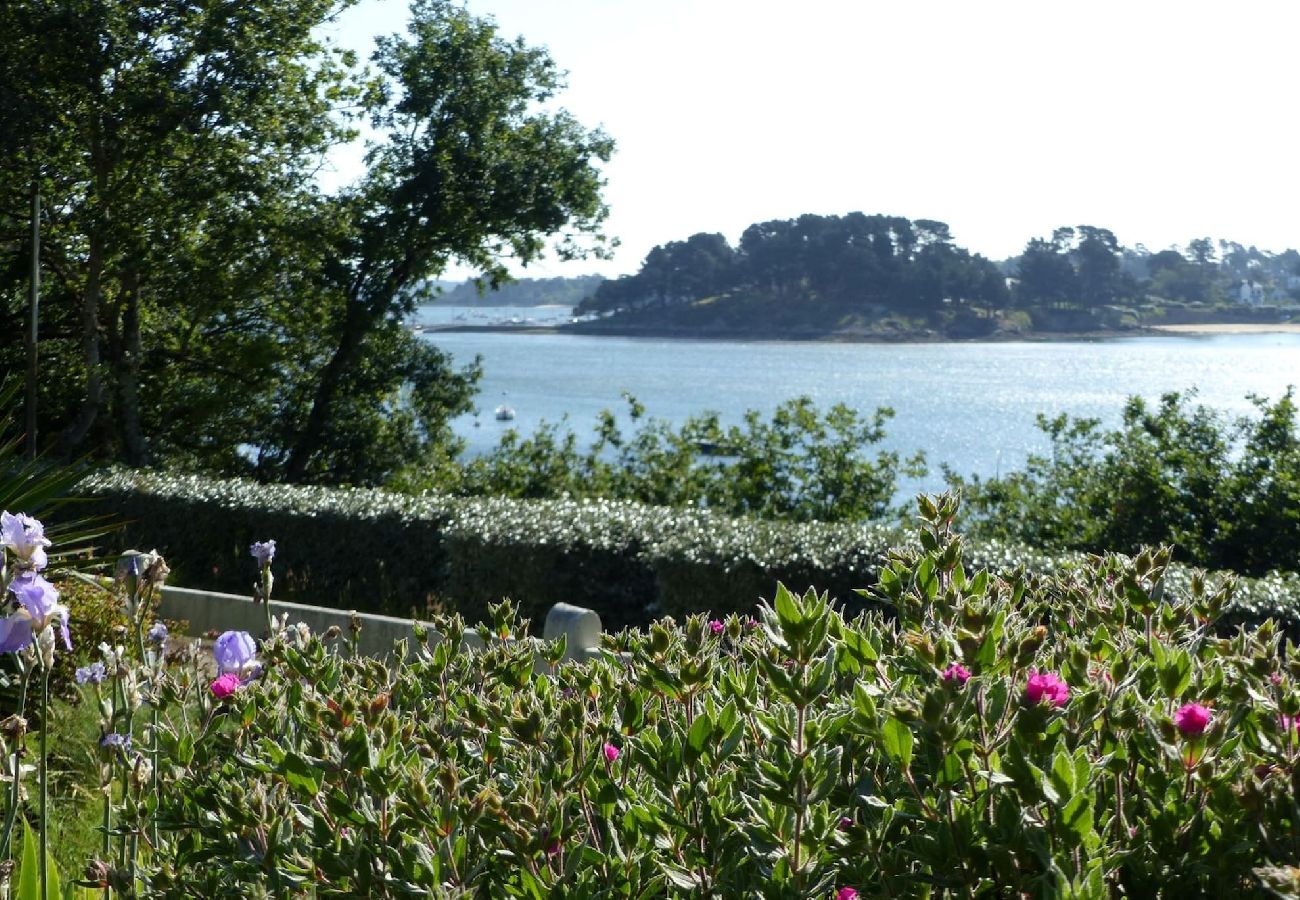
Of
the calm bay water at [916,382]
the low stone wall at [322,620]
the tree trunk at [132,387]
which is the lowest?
the calm bay water at [916,382]

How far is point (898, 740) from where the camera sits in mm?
1611

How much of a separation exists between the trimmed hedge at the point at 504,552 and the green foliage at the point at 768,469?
3.18 m

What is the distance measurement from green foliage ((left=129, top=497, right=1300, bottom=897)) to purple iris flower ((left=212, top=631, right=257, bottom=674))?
304mm

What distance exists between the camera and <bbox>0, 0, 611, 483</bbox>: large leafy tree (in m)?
14.8

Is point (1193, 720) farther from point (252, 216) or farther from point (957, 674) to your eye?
point (252, 216)

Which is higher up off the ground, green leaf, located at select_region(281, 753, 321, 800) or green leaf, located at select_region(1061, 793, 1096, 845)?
green leaf, located at select_region(1061, 793, 1096, 845)

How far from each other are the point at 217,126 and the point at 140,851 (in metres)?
13.9

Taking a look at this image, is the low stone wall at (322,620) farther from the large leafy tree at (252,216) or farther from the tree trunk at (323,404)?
the tree trunk at (323,404)

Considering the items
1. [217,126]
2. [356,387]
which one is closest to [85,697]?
[217,126]

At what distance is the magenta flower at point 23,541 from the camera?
217 centimetres

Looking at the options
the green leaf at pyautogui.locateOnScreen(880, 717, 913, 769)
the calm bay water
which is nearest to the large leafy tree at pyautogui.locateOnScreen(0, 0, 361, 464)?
the green leaf at pyautogui.locateOnScreen(880, 717, 913, 769)

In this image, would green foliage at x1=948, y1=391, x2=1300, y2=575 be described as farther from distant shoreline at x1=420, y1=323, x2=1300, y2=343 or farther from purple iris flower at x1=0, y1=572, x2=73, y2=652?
distant shoreline at x1=420, y1=323, x2=1300, y2=343

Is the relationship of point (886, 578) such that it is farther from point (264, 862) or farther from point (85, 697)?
point (85, 697)

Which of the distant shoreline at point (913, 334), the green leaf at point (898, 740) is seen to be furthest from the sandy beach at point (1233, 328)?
the green leaf at point (898, 740)
